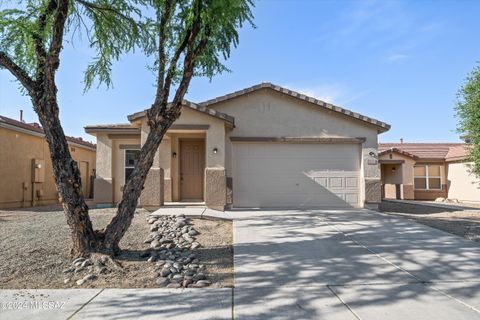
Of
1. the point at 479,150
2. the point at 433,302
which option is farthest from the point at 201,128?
the point at 479,150

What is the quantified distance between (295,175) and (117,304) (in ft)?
32.9

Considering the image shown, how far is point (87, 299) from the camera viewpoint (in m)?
4.96

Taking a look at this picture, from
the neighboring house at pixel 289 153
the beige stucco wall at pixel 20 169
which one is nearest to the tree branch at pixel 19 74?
the neighboring house at pixel 289 153

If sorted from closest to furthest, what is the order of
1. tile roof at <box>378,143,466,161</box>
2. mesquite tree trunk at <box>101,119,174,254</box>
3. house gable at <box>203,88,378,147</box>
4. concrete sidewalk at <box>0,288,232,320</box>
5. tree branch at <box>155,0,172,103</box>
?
concrete sidewalk at <box>0,288,232,320</box> < mesquite tree trunk at <box>101,119,174,254</box> < tree branch at <box>155,0,172,103</box> < house gable at <box>203,88,378,147</box> < tile roof at <box>378,143,466,161</box>

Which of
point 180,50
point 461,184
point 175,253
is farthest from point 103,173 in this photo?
point 461,184

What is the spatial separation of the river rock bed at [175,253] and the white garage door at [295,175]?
423cm

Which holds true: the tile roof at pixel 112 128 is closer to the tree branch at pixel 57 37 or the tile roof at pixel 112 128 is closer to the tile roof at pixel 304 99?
the tile roof at pixel 304 99

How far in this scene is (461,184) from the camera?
22016 mm

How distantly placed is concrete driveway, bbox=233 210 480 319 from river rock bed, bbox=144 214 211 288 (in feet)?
2.49

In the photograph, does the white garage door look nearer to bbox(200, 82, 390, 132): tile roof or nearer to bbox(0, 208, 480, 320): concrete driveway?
bbox(200, 82, 390, 132): tile roof

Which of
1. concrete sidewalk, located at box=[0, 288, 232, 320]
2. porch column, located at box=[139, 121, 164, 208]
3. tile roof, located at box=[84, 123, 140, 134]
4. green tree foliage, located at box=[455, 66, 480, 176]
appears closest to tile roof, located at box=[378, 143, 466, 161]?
green tree foliage, located at box=[455, 66, 480, 176]

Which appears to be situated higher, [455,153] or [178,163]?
[455,153]

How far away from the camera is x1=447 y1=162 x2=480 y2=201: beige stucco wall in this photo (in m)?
20.8

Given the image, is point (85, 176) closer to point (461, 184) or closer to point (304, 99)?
point (304, 99)
